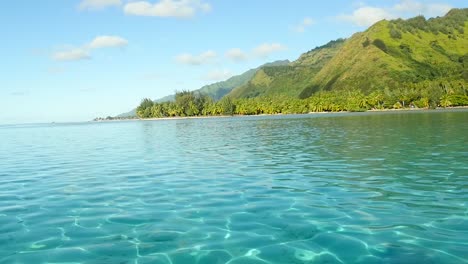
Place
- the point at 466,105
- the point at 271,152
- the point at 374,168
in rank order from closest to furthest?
the point at 374,168, the point at 271,152, the point at 466,105

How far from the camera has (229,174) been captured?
23.6 m

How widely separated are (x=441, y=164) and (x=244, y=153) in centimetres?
1634

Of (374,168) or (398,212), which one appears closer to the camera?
(398,212)

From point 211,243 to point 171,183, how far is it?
10.5 meters

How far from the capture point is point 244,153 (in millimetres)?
35125

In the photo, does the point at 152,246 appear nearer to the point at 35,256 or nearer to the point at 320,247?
the point at 35,256

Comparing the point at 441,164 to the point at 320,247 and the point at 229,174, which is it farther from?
the point at 320,247

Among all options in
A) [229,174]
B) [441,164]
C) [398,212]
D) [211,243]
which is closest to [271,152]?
[229,174]

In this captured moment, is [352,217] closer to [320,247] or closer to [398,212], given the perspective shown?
[398,212]

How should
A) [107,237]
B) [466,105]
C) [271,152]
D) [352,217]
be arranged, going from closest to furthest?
[107,237], [352,217], [271,152], [466,105]

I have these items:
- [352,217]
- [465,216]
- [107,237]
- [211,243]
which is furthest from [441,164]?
[107,237]

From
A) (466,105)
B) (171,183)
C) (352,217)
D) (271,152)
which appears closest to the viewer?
(352,217)

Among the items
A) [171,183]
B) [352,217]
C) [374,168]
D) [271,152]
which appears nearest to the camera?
[352,217]

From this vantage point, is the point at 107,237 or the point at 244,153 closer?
the point at 107,237
